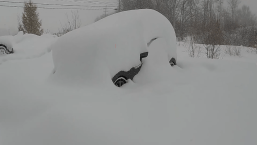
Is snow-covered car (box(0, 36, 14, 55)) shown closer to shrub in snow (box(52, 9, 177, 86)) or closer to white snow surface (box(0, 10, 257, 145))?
white snow surface (box(0, 10, 257, 145))

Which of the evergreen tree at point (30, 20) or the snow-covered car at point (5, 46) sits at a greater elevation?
the evergreen tree at point (30, 20)

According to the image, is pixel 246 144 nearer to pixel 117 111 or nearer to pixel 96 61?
pixel 117 111

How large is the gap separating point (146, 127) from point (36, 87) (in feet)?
5.22

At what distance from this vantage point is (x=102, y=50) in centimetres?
230

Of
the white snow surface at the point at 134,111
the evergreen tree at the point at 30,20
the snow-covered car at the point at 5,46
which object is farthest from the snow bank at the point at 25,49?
the evergreen tree at the point at 30,20

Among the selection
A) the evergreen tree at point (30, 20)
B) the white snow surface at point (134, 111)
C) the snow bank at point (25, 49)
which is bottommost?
the white snow surface at point (134, 111)

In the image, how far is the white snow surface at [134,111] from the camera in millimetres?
1501

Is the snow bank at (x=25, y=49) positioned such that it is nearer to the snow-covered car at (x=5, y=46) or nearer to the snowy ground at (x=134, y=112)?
the snow-covered car at (x=5, y=46)

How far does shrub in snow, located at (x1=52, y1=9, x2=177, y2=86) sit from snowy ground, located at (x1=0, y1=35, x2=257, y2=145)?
195mm

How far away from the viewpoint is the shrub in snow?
226 centimetres

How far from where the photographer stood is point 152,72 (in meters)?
2.78

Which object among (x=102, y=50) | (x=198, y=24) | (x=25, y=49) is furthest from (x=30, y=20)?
(x=102, y=50)

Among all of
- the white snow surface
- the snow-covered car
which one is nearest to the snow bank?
the snow-covered car

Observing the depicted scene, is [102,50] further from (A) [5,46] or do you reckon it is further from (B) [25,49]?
(B) [25,49]
